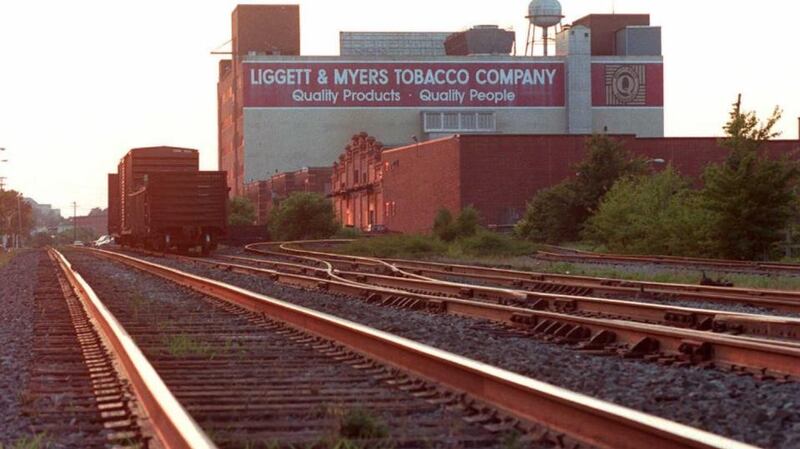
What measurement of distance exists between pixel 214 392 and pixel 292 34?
132m

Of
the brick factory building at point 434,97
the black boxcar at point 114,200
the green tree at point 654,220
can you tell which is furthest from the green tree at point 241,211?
the green tree at point 654,220

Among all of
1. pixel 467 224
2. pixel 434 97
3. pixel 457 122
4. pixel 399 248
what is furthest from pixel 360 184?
pixel 399 248

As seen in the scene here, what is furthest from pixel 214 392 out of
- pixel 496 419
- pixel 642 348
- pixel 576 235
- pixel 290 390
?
pixel 576 235

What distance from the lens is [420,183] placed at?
76562mm

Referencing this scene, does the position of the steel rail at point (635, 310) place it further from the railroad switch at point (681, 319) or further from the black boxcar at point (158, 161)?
the black boxcar at point (158, 161)

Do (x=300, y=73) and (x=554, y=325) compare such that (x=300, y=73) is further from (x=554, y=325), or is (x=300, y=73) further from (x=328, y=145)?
(x=554, y=325)

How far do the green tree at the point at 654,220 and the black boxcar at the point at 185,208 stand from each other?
13.6m

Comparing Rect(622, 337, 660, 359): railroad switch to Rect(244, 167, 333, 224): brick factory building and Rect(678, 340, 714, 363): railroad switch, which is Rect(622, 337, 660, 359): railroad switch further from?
Rect(244, 167, 333, 224): brick factory building

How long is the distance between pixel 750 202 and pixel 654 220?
6291 mm

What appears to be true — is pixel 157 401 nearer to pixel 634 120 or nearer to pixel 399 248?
pixel 399 248

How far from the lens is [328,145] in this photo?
113312mm

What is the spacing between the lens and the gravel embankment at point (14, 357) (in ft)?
22.6

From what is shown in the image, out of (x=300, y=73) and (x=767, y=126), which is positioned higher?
(x=300, y=73)

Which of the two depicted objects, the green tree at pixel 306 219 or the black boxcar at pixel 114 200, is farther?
the green tree at pixel 306 219
